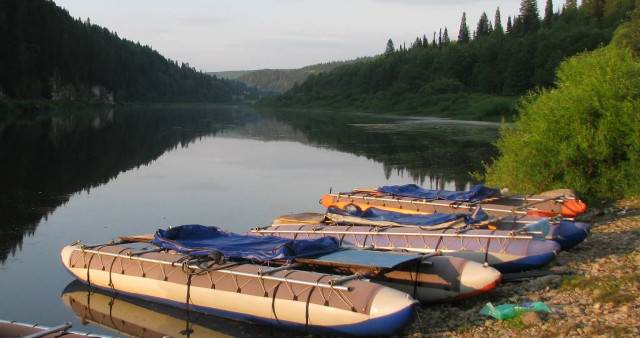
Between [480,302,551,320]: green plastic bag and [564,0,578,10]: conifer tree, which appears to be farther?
[564,0,578,10]: conifer tree

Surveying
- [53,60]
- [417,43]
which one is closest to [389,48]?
[417,43]

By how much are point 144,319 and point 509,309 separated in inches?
277

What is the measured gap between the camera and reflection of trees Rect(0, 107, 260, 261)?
21.7 m

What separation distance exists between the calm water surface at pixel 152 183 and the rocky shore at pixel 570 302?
11.8 feet

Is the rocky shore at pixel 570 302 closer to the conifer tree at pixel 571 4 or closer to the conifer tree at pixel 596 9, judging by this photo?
the conifer tree at pixel 596 9

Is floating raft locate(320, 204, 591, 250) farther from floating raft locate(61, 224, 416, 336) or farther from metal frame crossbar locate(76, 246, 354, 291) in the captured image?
metal frame crossbar locate(76, 246, 354, 291)

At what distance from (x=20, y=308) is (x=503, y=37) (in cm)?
12568

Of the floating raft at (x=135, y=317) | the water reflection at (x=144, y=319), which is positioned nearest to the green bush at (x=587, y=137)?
the water reflection at (x=144, y=319)

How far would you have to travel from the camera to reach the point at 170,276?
13258 mm

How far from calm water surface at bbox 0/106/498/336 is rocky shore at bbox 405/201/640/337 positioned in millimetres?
3597

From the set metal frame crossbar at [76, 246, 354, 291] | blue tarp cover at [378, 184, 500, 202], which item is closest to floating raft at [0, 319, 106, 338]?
metal frame crossbar at [76, 246, 354, 291]

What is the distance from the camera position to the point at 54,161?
115 ft

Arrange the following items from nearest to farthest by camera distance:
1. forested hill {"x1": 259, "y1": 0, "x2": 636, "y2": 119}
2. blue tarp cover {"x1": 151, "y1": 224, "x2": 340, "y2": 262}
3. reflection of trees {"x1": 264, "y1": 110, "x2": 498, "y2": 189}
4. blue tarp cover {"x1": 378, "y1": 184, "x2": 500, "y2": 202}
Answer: blue tarp cover {"x1": 151, "y1": 224, "x2": 340, "y2": 262} → blue tarp cover {"x1": 378, "y1": 184, "x2": 500, "y2": 202} → reflection of trees {"x1": 264, "y1": 110, "x2": 498, "y2": 189} → forested hill {"x1": 259, "y1": 0, "x2": 636, "y2": 119}

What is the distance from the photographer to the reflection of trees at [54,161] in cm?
2166
